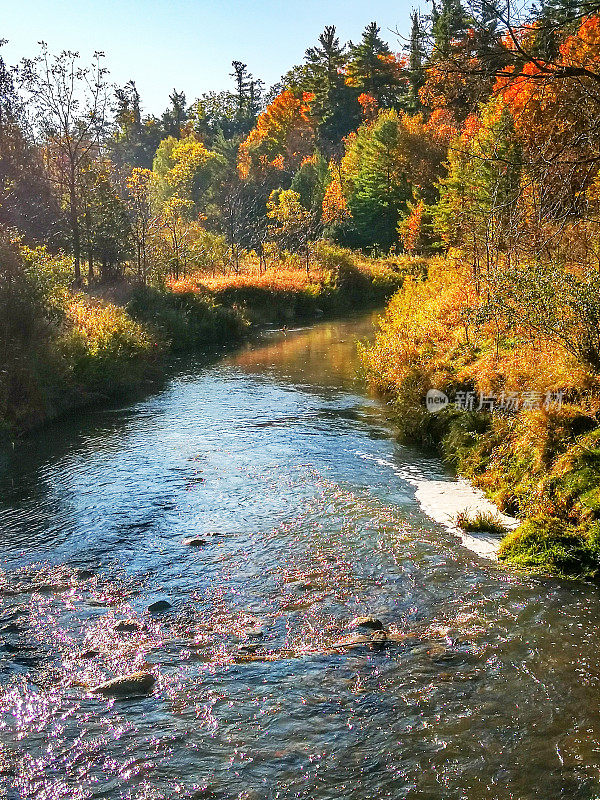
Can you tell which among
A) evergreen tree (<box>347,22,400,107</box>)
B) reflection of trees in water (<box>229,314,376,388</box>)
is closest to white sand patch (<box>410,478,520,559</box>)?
reflection of trees in water (<box>229,314,376,388</box>)

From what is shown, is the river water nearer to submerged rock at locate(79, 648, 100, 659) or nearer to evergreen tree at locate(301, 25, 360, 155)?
submerged rock at locate(79, 648, 100, 659)

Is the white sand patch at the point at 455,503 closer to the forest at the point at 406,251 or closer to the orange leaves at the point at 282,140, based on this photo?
the forest at the point at 406,251

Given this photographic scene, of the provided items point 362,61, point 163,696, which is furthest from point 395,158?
point 163,696

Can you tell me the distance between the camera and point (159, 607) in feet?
26.0

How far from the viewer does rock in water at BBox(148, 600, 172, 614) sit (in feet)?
25.9

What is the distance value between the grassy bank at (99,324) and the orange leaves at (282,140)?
50.4 meters

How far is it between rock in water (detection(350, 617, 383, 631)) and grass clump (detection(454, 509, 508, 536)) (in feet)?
9.16

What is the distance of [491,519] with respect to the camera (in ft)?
31.9

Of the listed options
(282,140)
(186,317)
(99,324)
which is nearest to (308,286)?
(186,317)

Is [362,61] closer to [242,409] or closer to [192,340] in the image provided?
[192,340]

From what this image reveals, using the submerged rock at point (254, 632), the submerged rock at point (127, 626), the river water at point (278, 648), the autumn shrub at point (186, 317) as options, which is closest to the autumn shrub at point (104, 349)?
the autumn shrub at point (186, 317)

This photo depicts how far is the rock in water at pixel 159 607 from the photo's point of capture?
7884 millimetres

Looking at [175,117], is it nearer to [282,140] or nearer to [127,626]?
[282,140]

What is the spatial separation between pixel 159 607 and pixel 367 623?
240 centimetres
